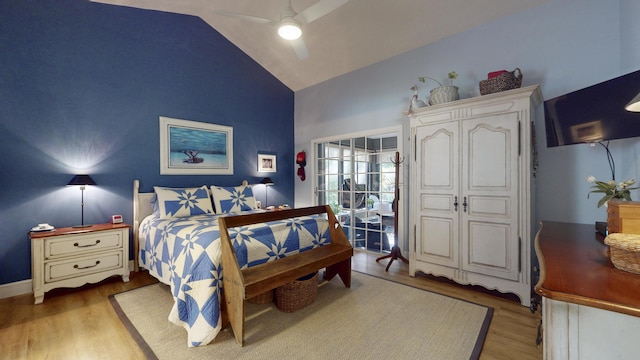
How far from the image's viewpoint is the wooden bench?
1.80 m

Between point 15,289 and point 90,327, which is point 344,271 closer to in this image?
point 90,327

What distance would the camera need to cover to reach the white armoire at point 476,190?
242 centimetres

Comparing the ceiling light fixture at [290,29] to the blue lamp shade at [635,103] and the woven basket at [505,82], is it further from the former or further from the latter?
the blue lamp shade at [635,103]

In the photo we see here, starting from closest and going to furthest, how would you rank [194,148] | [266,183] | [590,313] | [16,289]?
1. [590,313]
2. [16,289]
3. [194,148]
4. [266,183]

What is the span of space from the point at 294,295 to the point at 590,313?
1942 millimetres

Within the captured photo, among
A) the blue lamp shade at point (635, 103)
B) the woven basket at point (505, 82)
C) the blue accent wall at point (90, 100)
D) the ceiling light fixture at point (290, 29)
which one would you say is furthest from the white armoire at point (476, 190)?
the blue accent wall at point (90, 100)

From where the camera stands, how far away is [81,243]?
104 inches

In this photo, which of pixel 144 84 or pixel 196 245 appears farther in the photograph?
pixel 144 84

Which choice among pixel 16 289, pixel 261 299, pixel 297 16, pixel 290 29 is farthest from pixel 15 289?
pixel 297 16

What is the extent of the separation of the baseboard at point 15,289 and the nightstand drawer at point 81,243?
59 centimetres

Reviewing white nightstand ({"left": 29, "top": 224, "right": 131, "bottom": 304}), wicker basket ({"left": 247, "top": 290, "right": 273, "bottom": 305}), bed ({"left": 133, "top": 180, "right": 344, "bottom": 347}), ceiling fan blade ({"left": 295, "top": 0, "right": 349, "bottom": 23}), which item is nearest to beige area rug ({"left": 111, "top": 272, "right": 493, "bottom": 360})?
wicker basket ({"left": 247, "top": 290, "right": 273, "bottom": 305})

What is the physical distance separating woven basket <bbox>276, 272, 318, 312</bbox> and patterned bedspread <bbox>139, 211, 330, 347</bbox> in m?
0.28

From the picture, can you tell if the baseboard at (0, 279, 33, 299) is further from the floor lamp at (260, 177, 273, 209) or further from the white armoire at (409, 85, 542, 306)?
the white armoire at (409, 85, 542, 306)

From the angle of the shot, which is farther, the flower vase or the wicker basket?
the flower vase
